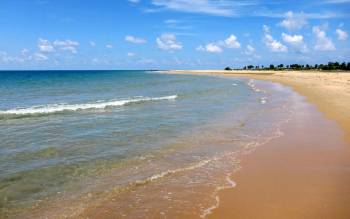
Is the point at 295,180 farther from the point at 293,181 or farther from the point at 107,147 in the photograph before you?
the point at 107,147

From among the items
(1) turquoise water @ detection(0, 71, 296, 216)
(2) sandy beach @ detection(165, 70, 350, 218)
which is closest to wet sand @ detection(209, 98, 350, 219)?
(2) sandy beach @ detection(165, 70, 350, 218)

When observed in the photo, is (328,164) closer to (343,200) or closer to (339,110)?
(343,200)

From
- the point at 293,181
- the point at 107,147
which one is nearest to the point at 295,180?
the point at 293,181

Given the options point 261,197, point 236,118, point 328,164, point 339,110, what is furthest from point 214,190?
point 339,110

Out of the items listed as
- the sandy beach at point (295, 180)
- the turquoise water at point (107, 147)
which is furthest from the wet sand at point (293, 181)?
the turquoise water at point (107, 147)

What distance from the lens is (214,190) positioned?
27.6 feet

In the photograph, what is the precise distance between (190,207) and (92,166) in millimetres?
4074

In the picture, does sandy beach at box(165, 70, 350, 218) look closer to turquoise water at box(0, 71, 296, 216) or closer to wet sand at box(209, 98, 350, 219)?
wet sand at box(209, 98, 350, 219)

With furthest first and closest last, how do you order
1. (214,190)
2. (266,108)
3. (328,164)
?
(266,108), (328,164), (214,190)

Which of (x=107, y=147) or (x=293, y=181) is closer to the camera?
(x=293, y=181)

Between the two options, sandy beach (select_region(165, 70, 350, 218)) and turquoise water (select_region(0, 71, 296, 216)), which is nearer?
sandy beach (select_region(165, 70, 350, 218))

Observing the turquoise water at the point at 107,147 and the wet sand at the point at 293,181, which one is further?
the turquoise water at the point at 107,147

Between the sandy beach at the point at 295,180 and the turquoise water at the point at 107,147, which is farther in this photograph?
the turquoise water at the point at 107,147

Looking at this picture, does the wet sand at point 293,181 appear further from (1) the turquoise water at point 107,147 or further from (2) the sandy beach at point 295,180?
(1) the turquoise water at point 107,147
